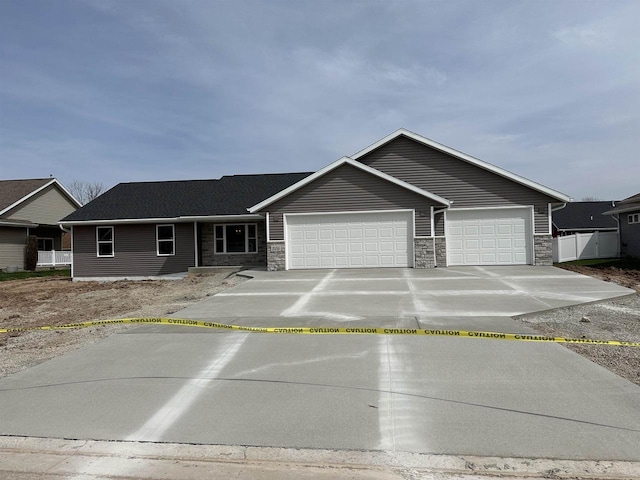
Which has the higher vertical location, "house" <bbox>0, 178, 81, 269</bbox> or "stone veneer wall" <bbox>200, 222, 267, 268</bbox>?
"house" <bbox>0, 178, 81, 269</bbox>

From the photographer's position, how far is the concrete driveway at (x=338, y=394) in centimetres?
429

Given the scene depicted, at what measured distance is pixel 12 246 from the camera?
3033cm

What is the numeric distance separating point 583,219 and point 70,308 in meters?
44.6

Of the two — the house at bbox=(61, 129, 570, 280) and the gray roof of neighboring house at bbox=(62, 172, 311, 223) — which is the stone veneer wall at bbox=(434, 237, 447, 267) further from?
the gray roof of neighboring house at bbox=(62, 172, 311, 223)

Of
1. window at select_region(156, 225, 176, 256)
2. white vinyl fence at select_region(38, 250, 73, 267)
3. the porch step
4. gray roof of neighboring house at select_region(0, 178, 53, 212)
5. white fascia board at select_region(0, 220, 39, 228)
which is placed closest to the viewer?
the porch step

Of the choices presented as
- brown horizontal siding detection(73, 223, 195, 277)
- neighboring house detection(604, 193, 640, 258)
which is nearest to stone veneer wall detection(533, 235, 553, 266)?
neighboring house detection(604, 193, 640, 258)

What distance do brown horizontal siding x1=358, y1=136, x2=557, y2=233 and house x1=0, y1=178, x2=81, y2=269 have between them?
76.2 feet

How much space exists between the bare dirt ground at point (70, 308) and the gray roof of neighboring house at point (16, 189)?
1136cm

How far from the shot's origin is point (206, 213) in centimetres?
2180

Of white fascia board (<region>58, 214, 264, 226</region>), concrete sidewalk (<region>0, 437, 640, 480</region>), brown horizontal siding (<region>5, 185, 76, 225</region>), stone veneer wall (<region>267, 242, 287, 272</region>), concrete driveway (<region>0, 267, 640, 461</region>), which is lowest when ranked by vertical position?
concrete sidewalk (<region>0, 437, 640, 480</region>)

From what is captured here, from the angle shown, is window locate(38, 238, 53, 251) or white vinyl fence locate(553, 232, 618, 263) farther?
window locate(38, 238, 53, 251)

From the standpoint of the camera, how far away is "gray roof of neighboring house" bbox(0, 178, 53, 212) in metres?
31.3

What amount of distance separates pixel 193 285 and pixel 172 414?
13513 mm

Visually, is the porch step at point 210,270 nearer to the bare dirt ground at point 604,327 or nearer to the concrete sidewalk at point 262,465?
the bare dirt ground at point 604,327
